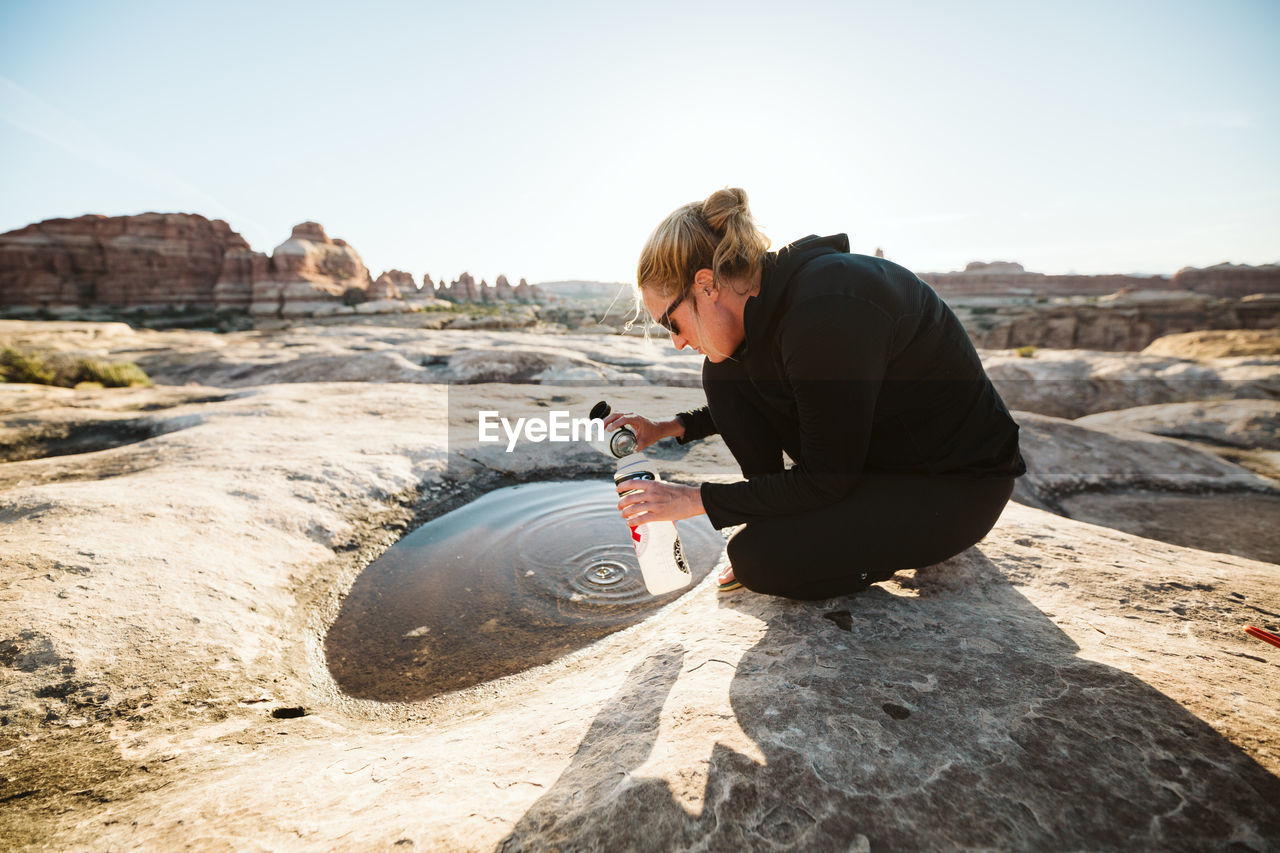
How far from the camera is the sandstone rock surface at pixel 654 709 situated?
0.93 metres

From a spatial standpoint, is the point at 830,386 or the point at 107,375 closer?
the point at 830,386

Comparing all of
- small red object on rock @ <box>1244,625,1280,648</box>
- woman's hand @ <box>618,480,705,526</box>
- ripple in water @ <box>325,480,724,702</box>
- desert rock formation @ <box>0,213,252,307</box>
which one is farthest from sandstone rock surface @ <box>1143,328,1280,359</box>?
desert rock formation @ <box>0,213,252,307</box>

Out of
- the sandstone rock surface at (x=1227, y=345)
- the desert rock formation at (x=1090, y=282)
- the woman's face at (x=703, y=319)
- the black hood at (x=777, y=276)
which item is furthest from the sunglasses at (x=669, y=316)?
the desert rock formation at (x=1090, y=282)

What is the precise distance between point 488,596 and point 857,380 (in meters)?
1.86

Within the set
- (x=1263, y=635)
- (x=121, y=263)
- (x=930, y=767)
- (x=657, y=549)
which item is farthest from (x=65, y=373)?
(x=121, y=263)

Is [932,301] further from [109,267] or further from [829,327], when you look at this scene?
[109,267]

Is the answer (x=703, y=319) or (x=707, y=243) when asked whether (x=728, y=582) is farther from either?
(x=707, y=243)

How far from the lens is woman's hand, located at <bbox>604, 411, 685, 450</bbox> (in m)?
2.21

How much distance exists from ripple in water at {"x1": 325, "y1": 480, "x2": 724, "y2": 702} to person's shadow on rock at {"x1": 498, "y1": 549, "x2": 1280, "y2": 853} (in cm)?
80

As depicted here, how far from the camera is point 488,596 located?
2.43 meters

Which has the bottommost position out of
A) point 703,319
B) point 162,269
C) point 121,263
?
point 703,319

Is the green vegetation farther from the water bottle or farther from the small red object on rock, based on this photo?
the small red object on rock

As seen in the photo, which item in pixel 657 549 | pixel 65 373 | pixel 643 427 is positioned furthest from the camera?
pixel 65 373

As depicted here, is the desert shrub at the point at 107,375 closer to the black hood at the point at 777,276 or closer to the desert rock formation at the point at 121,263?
the black hood at the point at 777,276
